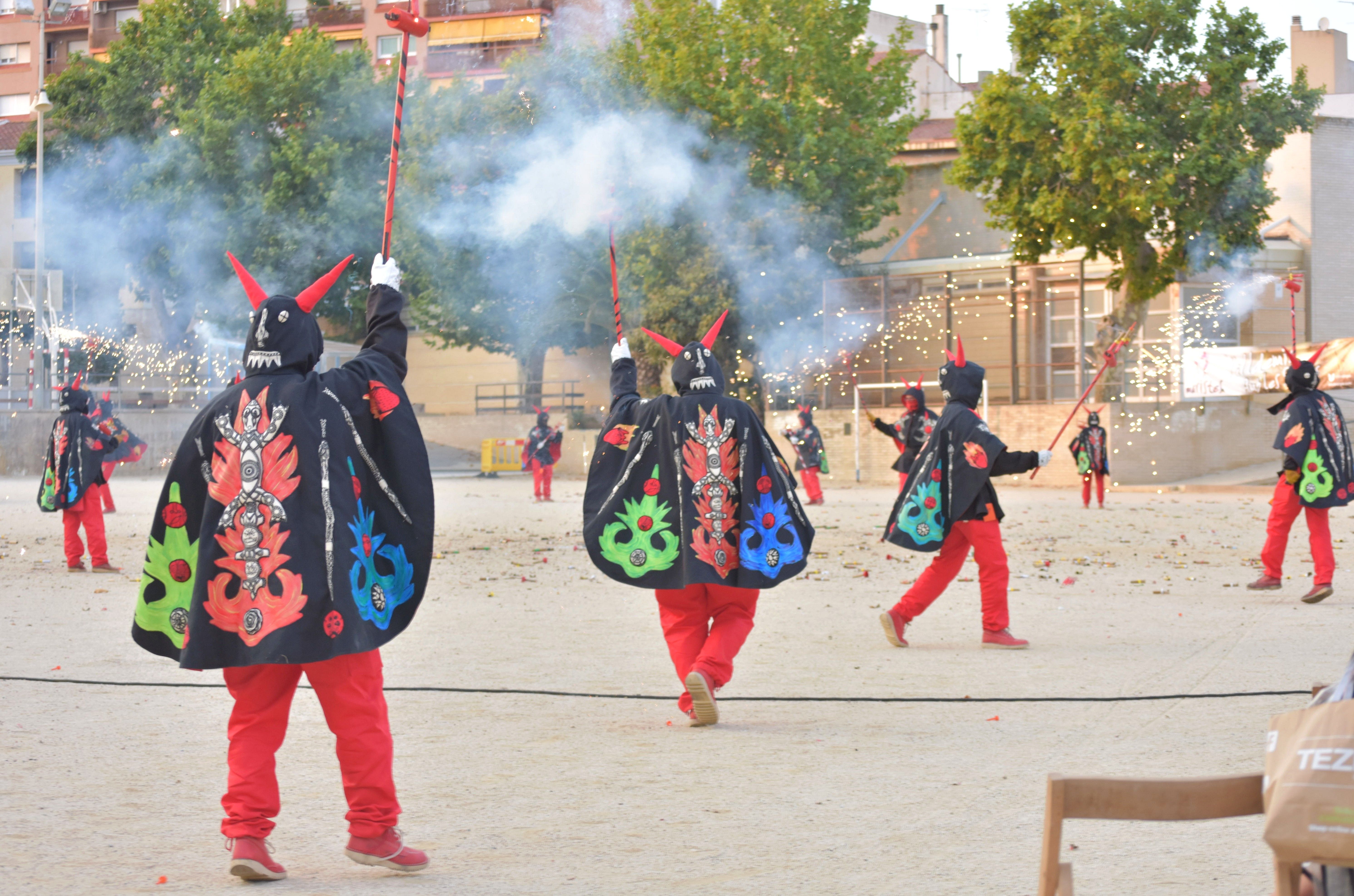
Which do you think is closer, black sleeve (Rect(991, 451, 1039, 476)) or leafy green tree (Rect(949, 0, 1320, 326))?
black sleeve (Rect(991, 451, 1039, 476))

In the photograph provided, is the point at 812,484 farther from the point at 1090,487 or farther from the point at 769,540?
the point at 769,540

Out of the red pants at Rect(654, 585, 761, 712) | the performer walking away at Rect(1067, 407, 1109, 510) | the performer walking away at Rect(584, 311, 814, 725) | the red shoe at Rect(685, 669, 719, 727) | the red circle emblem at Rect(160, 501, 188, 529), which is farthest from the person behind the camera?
the performer walking away at Rect(1067, 407, 1109, 510)

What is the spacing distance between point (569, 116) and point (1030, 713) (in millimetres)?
26169

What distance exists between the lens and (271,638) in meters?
4.04

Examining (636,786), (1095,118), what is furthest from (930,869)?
(1095,118)

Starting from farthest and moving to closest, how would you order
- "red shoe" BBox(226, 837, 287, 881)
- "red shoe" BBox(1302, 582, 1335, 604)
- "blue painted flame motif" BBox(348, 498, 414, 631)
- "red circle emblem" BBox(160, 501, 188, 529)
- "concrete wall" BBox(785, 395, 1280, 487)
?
"concrete wall" BBox(785, 395, 1280, 487)
"red shoe" BBox(1302, 582, 1335, 604)
"red circle emblem" BBox(160, 501, 188, 529)
"blue painted flame motif" BBox(348, 498, 414, 631)
"red shoe" BBox(226, 837, 287, 881)

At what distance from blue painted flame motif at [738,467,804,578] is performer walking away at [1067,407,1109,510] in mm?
15552

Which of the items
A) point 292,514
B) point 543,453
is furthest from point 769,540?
point 543,453

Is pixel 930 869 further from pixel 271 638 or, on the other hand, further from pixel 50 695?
pixel 50 695

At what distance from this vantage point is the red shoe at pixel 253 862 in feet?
12.9

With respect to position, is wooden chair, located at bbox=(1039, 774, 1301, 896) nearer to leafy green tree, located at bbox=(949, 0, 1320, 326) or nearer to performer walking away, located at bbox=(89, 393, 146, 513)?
performer walking away, located at bbox=(89, 393, 146, 513)

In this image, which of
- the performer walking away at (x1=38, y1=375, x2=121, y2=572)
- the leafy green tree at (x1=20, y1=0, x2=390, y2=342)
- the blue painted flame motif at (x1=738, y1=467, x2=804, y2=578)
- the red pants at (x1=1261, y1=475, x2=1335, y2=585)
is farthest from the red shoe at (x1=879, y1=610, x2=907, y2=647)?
the leafy green tree at (x1=20, y1=0, x2=390, y2=342)

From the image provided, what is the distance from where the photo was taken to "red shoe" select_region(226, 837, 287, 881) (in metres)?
3.92

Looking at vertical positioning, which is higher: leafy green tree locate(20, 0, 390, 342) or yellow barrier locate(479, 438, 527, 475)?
leafy green tree locate(20, 0, 390, 342)
